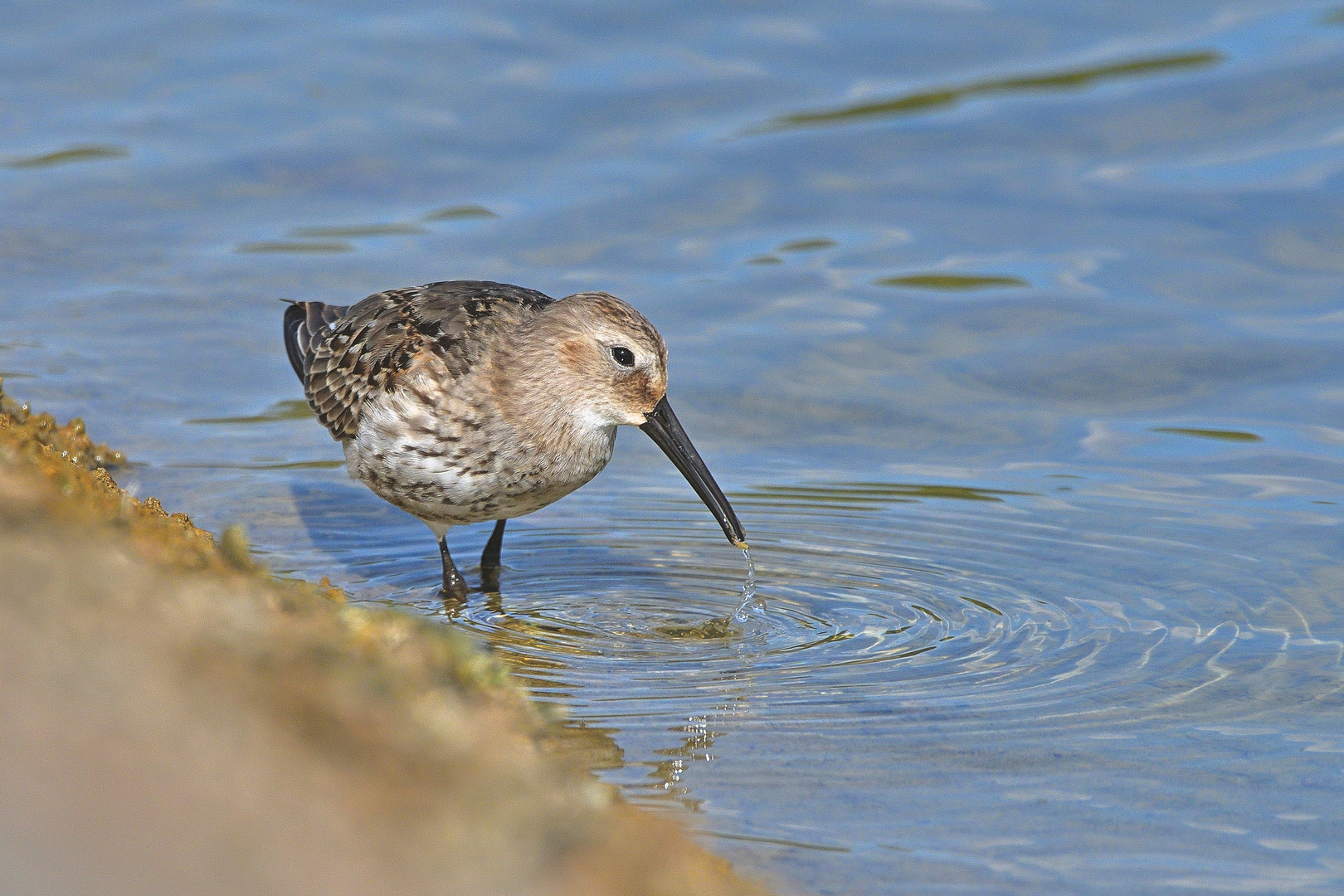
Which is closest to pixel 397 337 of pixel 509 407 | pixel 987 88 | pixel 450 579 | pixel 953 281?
pixel 509 407

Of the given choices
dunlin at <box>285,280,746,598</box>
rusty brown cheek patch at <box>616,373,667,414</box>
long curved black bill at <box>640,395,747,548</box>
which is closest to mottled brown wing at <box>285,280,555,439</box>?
dunlin at <box>285,280,746,598</box>

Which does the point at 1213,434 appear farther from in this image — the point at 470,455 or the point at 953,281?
the point at 470,455

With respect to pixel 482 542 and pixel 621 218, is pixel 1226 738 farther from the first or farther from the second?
pixel 621 218

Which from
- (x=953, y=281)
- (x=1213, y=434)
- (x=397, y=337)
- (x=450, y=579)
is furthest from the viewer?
(x=953, y=281)

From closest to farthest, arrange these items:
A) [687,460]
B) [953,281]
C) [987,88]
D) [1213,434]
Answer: [687,460]
[1213,434]
[953,281]
[987,88]

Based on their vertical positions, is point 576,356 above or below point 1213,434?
above

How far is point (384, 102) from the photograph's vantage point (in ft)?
44.8

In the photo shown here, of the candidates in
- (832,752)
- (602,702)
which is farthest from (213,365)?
(832,752)

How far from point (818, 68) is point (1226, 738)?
938 cm

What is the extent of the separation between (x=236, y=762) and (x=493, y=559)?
14.5ft

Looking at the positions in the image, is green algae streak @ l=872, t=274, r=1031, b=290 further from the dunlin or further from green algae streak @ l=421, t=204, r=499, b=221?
the dunlin

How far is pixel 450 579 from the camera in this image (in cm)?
732

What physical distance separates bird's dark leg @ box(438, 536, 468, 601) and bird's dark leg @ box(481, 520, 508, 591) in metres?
0.11

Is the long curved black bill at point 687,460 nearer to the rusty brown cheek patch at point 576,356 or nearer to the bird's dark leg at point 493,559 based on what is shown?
the rusty brown cheek patch at point 576,356
